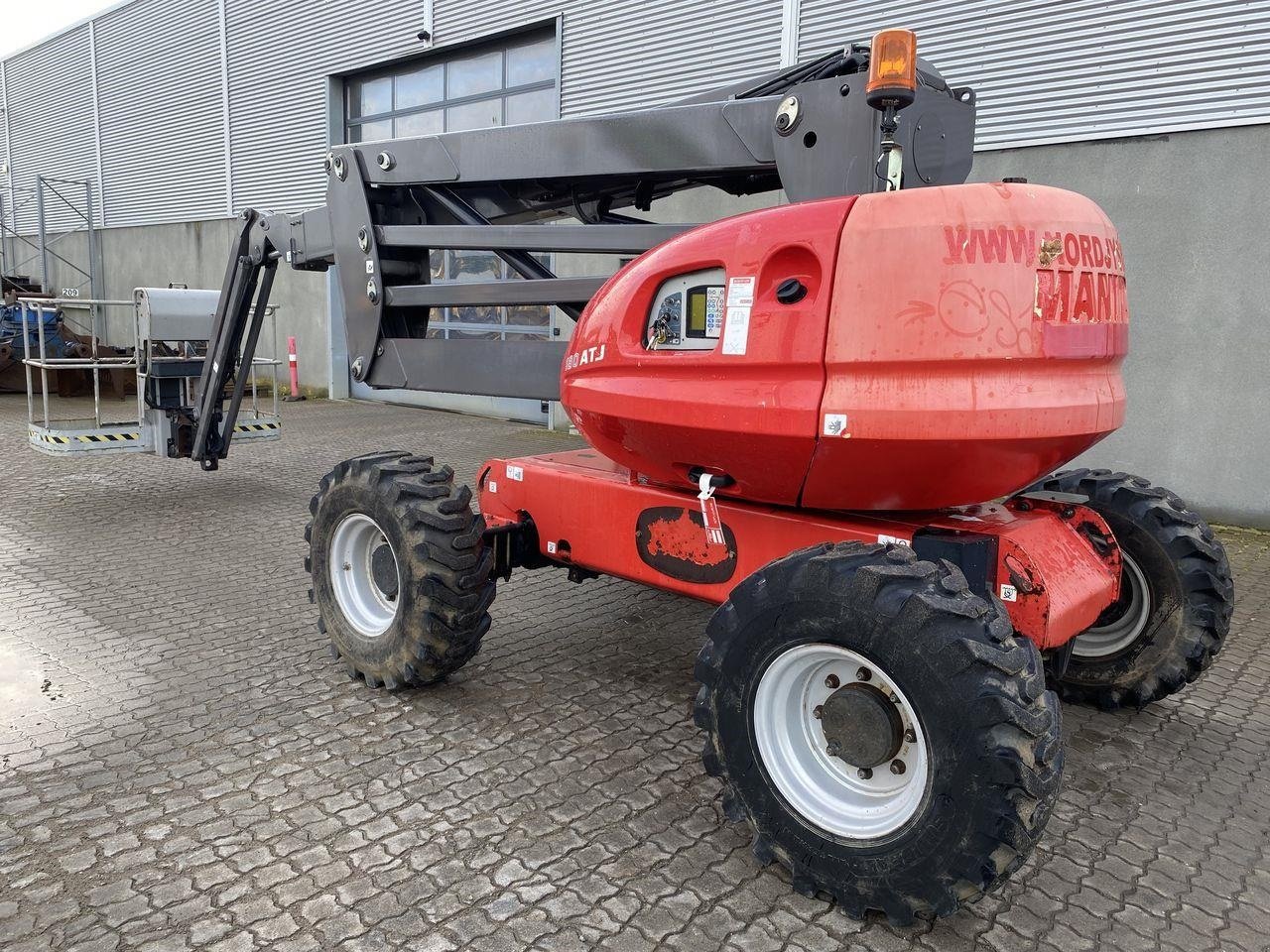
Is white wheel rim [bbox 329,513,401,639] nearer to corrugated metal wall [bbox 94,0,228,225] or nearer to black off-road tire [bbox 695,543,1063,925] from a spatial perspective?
black off-road tire [bbox 695,543,1063,925]

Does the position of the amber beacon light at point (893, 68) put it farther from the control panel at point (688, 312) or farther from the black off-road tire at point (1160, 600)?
the black off-road tire at point (1160, 600)

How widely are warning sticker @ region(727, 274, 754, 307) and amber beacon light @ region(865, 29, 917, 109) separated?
0.64m

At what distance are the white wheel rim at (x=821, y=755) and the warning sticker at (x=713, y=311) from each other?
3.55 ft

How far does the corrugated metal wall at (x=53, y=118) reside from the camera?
2253 centimetres

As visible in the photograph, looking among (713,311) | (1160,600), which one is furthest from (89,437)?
(1160,600)

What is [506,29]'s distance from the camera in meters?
12.8

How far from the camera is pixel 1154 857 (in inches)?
122

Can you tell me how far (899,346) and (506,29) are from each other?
1179 cm

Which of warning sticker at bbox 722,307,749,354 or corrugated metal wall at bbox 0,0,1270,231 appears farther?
corrugated metal wall at bbox 0,0,1270,231

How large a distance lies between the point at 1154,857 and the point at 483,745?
2381 millimetres

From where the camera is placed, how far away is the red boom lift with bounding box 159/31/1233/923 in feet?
8.64

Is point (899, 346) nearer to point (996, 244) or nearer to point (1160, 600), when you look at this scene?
point (996, 244)

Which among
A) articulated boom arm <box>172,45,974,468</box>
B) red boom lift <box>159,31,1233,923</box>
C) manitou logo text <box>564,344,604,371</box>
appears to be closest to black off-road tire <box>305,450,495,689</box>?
red boom lift <box>159,31,1233,923</box>

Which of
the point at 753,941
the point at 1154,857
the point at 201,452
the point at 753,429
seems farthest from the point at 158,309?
the point at 1154,857
